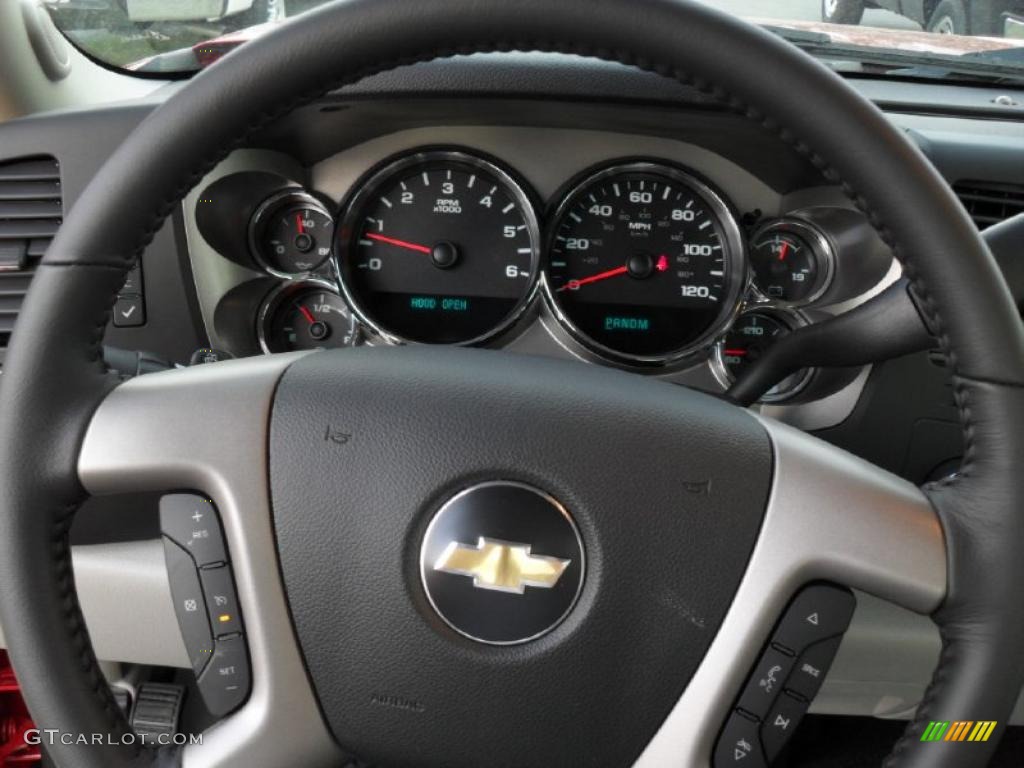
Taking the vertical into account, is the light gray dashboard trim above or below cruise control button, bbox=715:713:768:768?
above

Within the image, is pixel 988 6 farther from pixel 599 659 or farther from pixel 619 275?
pixel 599 659

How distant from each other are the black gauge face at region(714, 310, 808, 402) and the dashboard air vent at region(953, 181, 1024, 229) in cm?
40

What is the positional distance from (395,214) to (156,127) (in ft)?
3.53

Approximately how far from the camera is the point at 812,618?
938mm

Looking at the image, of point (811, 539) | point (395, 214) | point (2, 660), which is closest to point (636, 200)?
point (395, 214)

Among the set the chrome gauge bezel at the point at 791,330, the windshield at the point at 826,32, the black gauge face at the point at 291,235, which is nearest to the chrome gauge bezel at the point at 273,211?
the black gauge face at the point at 291,235

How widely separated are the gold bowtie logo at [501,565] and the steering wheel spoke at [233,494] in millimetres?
168

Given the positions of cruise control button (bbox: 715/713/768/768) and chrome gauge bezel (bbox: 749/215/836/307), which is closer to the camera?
cruise control button (bbox: 715/713/768/768)

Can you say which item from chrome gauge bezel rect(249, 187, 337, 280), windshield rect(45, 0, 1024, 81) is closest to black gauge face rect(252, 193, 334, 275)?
chrome gauge bezel rect(249, 187, 337, 280)

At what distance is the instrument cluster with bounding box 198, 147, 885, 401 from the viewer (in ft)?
6.38

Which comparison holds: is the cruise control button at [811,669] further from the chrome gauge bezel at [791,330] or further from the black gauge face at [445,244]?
the black gauge face at [445,244]

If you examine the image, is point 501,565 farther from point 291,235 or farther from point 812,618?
point 291,235

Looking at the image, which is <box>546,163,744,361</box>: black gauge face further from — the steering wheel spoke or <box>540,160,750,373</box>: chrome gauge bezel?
the steering wheel spoke

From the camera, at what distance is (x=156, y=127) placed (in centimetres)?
91
